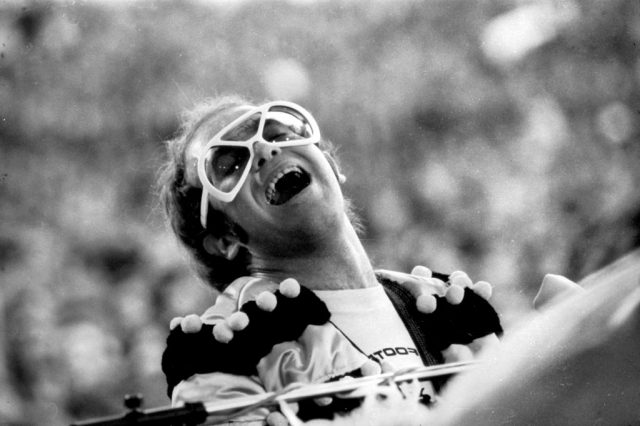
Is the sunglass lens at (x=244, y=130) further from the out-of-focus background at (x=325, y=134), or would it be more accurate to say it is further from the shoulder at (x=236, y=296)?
the out-of-focus background at (x=325, y=134)

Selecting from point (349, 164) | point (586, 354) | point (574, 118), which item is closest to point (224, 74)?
point (349, 164)

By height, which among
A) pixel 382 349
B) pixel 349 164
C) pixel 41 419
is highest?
pixel 349 164

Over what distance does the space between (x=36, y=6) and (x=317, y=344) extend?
0.98m

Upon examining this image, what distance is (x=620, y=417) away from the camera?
2.34ft

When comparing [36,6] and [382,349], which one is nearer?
[382,349]

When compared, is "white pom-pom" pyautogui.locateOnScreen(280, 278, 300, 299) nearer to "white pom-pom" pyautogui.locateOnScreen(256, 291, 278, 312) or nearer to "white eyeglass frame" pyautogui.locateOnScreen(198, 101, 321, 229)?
"white pom-pom" pyautogui.locateOnScreen(256, 291, 278, 312)

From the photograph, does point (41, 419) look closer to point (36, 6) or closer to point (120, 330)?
point (120, 330)

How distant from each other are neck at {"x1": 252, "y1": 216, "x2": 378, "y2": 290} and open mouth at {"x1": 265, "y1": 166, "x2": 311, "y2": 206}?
71 millimetres

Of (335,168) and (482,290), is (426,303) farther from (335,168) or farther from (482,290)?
(335,168)

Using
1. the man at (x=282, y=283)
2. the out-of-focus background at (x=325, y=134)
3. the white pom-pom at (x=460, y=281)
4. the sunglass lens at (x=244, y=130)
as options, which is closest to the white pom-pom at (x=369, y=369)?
the man at (x=282, y=283)

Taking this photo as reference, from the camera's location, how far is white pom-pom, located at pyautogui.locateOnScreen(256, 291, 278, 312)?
0.97 m

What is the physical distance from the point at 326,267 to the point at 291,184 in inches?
4.4

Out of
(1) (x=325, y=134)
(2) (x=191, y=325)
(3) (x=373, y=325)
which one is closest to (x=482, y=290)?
(3) (x=373, y=325)

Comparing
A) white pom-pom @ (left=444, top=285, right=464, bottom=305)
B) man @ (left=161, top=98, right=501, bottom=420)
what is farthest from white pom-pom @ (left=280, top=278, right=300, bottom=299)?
white pom-pom @ (left=444, top=285, right=464, bottom=305)
